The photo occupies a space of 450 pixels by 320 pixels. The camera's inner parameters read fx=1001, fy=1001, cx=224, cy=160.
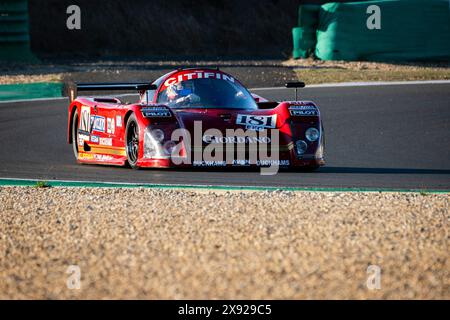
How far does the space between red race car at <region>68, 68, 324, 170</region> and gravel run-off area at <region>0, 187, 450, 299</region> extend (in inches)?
62.3

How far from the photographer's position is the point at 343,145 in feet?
43.1

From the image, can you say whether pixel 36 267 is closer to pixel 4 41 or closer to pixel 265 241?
pixel 265 241

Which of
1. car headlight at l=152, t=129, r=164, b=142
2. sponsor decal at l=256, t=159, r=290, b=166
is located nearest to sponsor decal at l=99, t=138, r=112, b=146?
car headlight at l=152, t=129, r=164, b=142

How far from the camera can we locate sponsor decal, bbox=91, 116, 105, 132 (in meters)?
Result: 11.7

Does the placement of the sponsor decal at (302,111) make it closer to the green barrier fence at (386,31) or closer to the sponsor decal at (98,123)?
the sponsor decal at (98,123)

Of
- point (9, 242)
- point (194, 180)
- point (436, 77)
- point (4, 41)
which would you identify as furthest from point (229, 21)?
point (9, 242)

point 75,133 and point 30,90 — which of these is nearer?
point 75,133

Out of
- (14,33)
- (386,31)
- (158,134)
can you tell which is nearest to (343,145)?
(158,134)

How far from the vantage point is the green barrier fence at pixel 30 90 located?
19.0 metres

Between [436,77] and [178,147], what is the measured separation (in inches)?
446

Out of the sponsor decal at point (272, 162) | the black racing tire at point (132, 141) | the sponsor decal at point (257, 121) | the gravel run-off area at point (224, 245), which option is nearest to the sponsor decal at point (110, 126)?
the black racing tire at point (132, 141)

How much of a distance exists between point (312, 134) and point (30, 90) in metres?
9.99

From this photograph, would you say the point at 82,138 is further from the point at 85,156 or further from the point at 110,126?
the point at 110,126

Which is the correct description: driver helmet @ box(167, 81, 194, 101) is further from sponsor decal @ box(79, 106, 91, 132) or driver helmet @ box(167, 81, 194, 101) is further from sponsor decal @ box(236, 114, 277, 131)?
sponsor decal @ box(79, 106, 91, 132)
